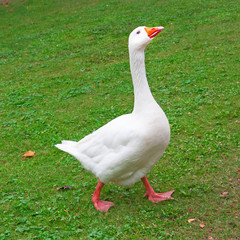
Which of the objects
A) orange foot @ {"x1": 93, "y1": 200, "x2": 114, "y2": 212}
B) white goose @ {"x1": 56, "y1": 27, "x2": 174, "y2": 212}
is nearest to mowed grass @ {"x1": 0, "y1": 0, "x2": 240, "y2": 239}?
orange foot @ {"x1": 93, "y1": 200, "x2": 114, "y2": 212}

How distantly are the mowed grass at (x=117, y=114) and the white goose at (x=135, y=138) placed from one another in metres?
0.44

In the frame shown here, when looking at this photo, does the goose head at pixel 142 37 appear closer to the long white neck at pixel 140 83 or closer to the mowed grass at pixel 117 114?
the long white neck at pixel 140 83

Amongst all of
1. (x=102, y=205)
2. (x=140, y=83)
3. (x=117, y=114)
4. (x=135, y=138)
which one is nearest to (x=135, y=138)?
(x=135, y=138)

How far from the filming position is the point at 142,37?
3.71 m

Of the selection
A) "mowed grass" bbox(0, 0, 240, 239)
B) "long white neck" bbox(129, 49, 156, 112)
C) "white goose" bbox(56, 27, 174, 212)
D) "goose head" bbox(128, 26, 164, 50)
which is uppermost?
"goose head" bbox(128, 26, 164, 50)

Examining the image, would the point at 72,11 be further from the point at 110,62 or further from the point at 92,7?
the point at 110,62

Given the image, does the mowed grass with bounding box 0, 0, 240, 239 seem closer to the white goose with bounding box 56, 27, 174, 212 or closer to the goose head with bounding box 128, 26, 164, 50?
the white goose with bounding box 56, 27, 174, 212

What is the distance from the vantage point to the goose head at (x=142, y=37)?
368cm

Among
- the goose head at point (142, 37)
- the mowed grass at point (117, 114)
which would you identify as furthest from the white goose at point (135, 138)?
the mowed grass at point (117, 114)

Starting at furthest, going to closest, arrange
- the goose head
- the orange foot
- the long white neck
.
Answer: the orange foot
the long white neck
the goose head

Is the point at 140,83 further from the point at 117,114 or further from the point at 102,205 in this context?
the point at 117,114

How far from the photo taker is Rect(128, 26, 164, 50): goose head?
368 cm

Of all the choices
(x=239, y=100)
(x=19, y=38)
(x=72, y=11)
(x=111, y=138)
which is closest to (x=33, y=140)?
(x=111, y=138)

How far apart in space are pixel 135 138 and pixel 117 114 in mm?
2953
